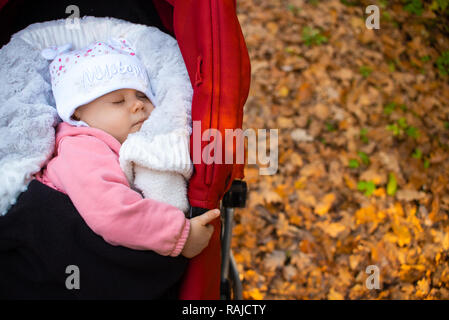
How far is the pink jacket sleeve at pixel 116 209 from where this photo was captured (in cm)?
126

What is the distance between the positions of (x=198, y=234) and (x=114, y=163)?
42 centimetres

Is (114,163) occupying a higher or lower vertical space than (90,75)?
lower

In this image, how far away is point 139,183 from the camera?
143 cm

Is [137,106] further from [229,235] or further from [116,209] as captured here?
[229,235]

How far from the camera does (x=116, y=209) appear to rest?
1.26 m

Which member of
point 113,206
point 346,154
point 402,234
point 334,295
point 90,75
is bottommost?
point 334,295

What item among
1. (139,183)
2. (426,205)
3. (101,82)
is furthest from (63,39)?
(426,205)

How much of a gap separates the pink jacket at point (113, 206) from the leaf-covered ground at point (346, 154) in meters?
1.48

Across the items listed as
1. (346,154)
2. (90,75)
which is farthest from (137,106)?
(346,154)

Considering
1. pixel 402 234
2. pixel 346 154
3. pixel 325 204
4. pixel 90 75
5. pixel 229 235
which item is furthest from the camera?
pixel 346 154

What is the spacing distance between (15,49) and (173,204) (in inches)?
41.2

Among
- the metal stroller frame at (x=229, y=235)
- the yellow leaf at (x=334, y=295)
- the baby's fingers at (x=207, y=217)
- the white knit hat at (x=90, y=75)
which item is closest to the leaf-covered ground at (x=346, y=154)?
the yellow leaf at (x=334, y=295)

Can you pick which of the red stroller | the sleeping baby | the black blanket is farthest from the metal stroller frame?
the black blanket

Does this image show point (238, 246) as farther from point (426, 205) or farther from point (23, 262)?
point (23, 262)
